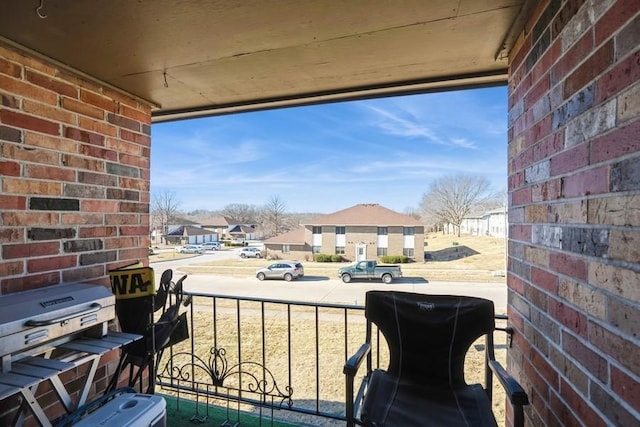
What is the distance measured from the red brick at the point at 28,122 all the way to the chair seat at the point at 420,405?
1.94 m

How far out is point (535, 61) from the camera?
125 centimetres

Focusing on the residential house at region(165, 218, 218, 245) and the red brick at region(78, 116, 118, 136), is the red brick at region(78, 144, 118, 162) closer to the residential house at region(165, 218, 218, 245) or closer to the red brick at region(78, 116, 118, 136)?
the red brick at region(78, 116, 118, 136)

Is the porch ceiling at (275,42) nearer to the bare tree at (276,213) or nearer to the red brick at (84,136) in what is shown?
the red brick at (84,136)

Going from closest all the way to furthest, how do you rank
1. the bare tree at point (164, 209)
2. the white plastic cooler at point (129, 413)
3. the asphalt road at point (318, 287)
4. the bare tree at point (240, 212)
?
the white plastic cooler at point (129, 413)
the asphalt road at point (318, 287)
the bare tree at point (164, 209)
the bare tree at point (240, 212)

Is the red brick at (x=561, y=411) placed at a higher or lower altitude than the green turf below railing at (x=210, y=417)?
higher

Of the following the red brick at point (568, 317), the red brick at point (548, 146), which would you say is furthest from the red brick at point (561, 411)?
the red brick at point (548, 146)

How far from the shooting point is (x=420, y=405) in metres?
1.47

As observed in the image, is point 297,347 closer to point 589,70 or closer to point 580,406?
point 580,406

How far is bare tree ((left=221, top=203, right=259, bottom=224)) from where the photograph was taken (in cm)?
4506

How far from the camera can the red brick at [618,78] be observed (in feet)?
2.28

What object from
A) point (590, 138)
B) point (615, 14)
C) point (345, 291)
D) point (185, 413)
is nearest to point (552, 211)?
point (590, 138)

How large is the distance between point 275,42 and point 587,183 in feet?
4.04

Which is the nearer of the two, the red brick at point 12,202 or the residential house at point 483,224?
the red brick at point 12,202

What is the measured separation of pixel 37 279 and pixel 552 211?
2163 mm
